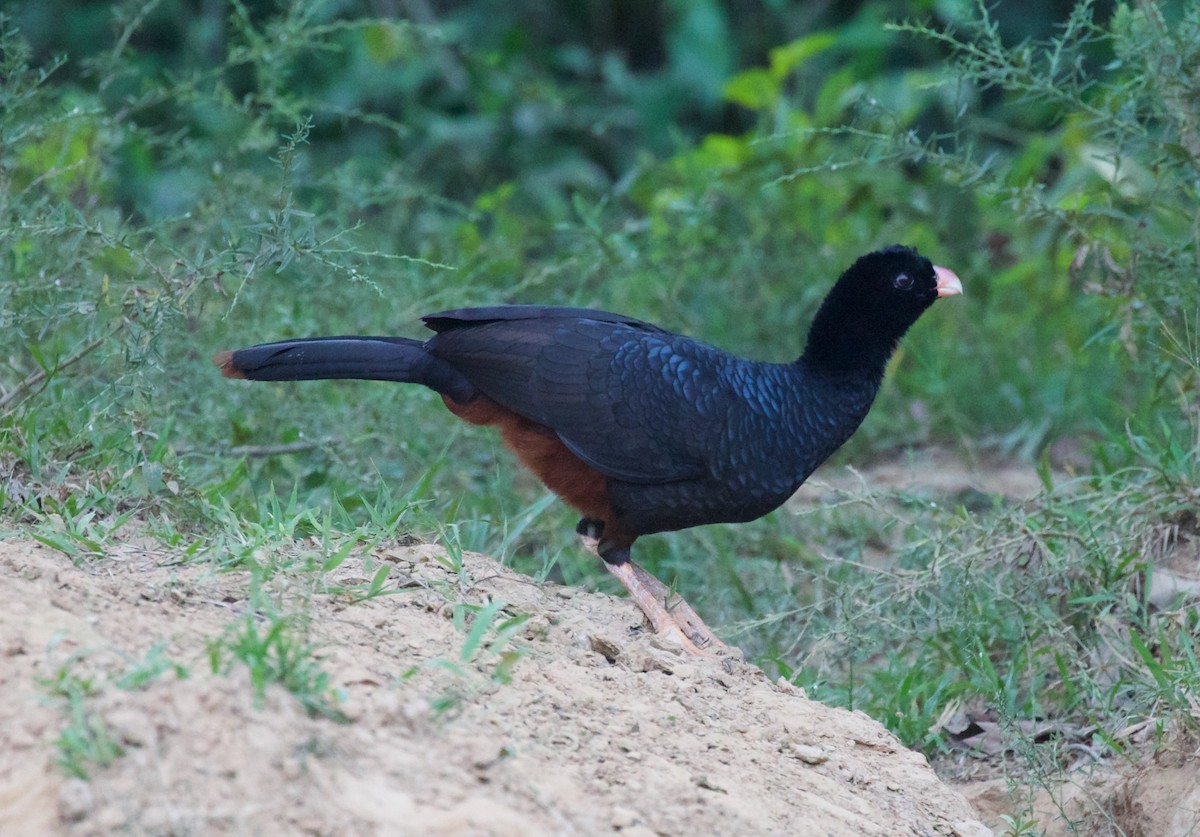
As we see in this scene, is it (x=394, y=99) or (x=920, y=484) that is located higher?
(x=394, y=99)

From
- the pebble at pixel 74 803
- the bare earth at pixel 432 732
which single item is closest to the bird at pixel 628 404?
the bare earth at pixel 432 732

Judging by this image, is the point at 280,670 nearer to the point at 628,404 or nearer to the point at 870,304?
the point at 628,404

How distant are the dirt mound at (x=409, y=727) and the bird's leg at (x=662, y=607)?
0.75ft

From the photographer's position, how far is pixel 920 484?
563 centimetres

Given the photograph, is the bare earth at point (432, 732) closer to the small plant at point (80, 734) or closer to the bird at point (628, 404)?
the small plant at point (80, 734)

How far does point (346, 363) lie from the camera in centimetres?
397

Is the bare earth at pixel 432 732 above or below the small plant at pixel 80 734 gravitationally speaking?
below

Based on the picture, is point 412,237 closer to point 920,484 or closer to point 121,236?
point 920,484

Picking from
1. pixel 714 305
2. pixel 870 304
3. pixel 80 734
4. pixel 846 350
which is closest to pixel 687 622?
pixel 846 350

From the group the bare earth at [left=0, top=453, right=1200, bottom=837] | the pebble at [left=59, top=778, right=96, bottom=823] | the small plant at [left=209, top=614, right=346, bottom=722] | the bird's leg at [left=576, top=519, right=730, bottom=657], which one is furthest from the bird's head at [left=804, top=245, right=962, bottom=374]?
the pebble at [left=59, top=778, right=96, bottom=823]

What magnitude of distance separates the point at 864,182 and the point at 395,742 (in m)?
5.58

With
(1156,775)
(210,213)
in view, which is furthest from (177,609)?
(210,213)

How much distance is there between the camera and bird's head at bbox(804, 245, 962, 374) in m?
4.29

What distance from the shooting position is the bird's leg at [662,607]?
3791 millimetres
